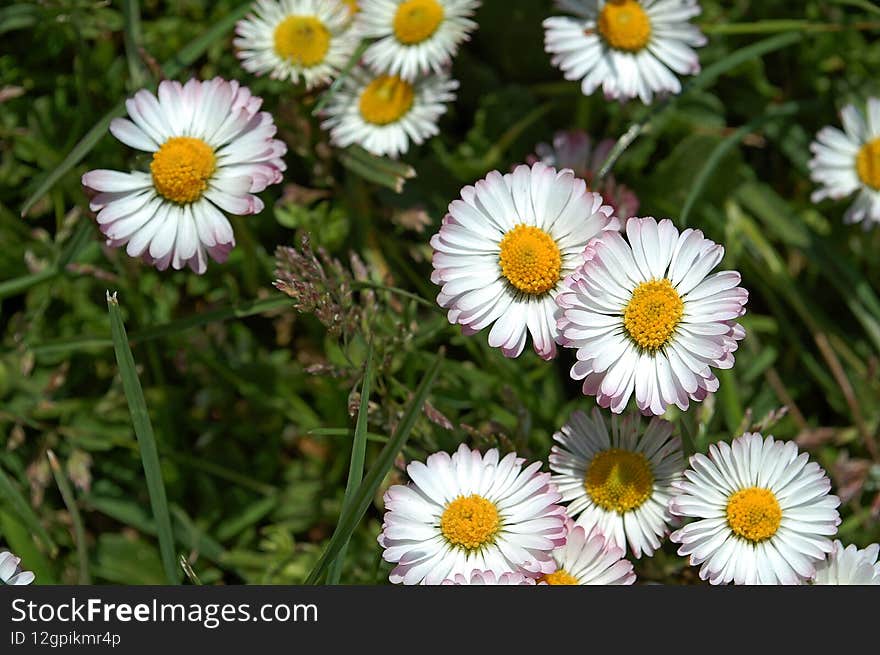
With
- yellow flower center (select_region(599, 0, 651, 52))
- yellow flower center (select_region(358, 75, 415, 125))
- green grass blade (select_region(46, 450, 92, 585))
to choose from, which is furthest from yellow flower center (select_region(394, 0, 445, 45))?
green grass blade (select_region(46, 450, 92, 585))

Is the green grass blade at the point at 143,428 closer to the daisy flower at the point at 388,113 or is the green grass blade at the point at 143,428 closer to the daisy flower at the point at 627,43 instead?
the daisy flower at the point at 388,113

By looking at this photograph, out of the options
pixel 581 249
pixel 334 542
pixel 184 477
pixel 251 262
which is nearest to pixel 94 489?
pixel 184 477

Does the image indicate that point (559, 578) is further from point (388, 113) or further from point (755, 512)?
point (388, 113)

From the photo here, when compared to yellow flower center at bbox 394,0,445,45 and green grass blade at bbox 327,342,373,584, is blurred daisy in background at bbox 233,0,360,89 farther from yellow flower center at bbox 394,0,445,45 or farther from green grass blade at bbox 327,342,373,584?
green grass blade at bbox 327,342,373,584

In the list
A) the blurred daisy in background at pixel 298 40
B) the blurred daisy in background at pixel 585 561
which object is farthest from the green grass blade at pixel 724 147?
the blurred daisy in background at pixel 298 40

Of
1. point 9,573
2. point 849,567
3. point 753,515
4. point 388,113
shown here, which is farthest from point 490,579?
point 388,113
